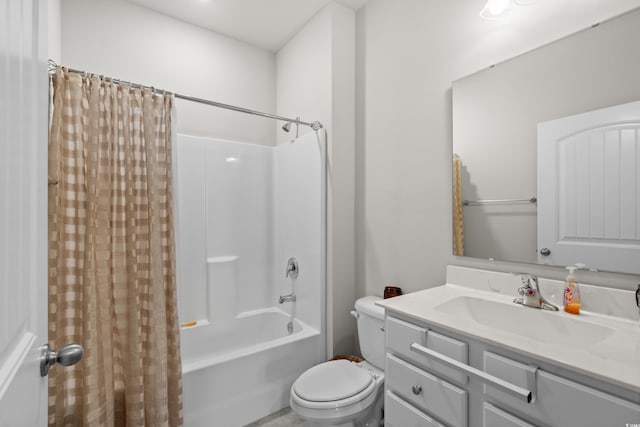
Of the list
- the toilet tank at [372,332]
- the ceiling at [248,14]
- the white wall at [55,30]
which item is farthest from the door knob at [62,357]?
the ceiling at [248,14]

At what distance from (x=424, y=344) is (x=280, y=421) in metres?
1.28

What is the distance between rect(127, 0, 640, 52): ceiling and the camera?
122cm

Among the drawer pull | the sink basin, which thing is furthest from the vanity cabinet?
the sink basin

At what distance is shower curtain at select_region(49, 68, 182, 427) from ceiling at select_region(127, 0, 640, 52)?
3.88 ft

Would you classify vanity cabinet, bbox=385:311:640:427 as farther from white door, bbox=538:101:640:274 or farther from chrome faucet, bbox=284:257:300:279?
chrome faucet, bbox=284:257:300:279

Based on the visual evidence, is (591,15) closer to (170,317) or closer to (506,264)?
(506,264)

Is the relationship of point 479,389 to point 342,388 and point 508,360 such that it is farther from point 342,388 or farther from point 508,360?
point 342,388

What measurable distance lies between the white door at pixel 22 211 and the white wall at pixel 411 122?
5.43 ft

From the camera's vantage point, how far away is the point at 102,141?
1458mm

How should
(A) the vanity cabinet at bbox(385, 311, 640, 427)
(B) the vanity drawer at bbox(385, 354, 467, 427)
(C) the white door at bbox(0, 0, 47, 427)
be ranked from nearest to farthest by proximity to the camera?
(C) the white door at bbox(0, 0, 47, 427), (A) the vanity cabinet at bbox(385, 311, 640, 427), (B) the vanity drawer at bbox(385, 354, 467, 427)

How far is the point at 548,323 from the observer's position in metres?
1.17

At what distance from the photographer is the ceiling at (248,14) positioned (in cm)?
226

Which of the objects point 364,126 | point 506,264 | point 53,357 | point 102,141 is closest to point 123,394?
point 53,357

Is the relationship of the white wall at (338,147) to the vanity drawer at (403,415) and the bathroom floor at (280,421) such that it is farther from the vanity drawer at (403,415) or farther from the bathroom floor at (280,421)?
the vanity drawer at (403,415)
